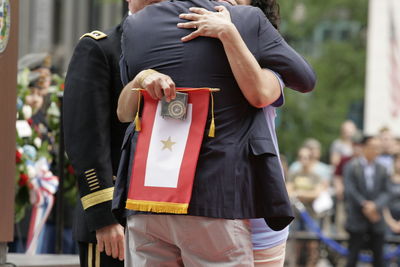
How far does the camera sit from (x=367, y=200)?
1537 centimetres

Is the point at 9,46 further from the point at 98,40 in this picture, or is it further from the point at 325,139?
the point at 325,139

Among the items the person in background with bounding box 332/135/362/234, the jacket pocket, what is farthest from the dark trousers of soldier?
the person in background with bounding box 332/135/362/234

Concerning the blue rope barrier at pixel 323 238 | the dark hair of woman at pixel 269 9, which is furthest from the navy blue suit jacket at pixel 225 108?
the blue rope barrier at pixel 323 238

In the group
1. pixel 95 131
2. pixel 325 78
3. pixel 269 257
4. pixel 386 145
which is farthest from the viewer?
pixel 325 78

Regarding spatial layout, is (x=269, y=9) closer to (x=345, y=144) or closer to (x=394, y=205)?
(x=394, y=205)

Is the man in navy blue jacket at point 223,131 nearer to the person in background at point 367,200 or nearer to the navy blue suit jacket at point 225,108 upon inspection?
the navy blue suit jacket at point 225,108

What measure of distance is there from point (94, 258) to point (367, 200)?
445 inches

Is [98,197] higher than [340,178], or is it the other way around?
[98,197]

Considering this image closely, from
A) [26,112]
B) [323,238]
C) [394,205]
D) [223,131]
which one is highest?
[223,131]

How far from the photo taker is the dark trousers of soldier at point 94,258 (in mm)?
4375

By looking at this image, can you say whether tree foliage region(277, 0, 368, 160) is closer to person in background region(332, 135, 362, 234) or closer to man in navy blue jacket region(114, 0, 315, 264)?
person in background region(332, 135, 362, 234)

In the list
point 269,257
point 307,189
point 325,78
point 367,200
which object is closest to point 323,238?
point 307,189

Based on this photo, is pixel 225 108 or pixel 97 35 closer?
pixel 225 108

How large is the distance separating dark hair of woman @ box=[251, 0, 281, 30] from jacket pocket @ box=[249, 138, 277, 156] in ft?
2.43
